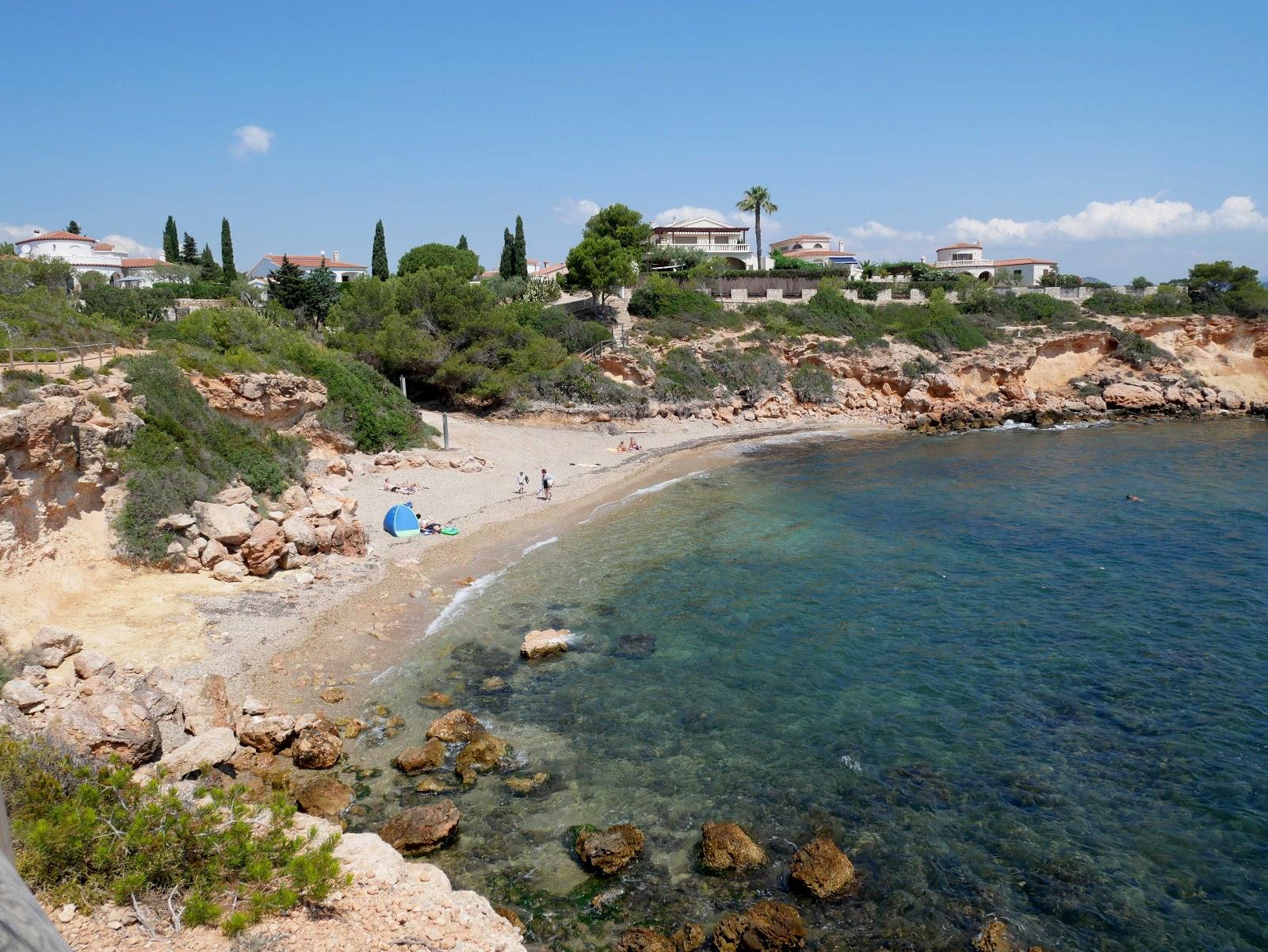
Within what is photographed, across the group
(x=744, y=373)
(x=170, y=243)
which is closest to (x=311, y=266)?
(x=170, y=243)

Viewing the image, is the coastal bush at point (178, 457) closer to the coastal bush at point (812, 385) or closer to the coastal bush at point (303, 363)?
the coastal bush at point (303, 363)

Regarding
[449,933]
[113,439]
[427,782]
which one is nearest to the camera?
[449,933]

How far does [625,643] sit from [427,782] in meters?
6.24

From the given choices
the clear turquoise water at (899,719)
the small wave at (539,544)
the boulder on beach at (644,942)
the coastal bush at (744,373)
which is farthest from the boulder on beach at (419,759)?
the coastal bush at (744,373)

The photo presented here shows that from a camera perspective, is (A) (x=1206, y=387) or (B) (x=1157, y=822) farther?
(A) (x=1206, y=387)

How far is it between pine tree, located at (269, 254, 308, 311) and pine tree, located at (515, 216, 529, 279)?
20.5 m

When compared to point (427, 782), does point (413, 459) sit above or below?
above

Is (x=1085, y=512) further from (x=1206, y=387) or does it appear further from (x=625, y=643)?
(x=1206, y=387)

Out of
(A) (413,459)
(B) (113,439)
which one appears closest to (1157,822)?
(B) (113,439)

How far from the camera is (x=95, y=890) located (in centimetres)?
761

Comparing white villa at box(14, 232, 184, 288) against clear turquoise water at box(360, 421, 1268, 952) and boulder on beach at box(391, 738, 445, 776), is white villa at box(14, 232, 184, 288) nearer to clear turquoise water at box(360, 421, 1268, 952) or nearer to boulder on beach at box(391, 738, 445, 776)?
clear turquoise water at box(360, 421, 1268, 952)

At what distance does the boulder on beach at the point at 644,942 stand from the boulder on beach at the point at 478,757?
422 centimetres

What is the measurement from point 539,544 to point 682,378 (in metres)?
25.8

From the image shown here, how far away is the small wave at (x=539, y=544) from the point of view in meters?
24.5
